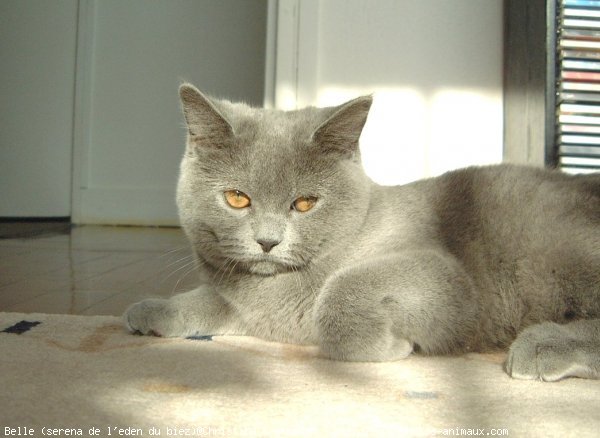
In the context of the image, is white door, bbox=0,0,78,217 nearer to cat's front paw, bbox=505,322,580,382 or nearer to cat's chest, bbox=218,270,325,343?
cat's chest, bbox=218,270,325,343

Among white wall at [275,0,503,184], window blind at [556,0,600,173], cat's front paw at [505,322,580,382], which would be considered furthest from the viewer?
white wall at [275,0,503,184]

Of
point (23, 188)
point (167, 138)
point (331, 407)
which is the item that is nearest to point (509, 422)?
point (331, 407)

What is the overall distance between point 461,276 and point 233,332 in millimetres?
507

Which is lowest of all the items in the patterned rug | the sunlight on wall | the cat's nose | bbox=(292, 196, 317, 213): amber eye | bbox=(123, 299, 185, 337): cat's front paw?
the patterned rug

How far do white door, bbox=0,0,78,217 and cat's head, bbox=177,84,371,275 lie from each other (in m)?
3.57

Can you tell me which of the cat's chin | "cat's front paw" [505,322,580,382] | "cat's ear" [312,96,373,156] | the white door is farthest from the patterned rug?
the white door

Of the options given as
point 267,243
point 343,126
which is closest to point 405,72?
point 343,126

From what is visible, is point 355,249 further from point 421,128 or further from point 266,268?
point 421,128

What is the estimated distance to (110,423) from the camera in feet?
2.56

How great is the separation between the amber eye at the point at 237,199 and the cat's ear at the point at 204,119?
117 millimetres

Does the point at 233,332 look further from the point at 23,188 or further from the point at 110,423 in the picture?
the point at 23,188

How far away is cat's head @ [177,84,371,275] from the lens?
4.10 ft

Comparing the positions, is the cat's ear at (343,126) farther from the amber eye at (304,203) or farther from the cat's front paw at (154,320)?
the cat's front paw at (154,320)

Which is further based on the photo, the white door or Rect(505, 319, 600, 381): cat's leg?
the white door
